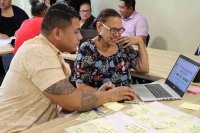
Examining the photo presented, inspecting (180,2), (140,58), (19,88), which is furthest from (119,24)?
(180,2)

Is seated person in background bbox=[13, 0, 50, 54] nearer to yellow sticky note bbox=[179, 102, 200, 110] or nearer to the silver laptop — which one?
the silver laptop

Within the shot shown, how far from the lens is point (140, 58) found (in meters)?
2.02

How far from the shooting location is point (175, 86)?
5.50 ft

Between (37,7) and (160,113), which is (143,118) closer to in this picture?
(160,113)

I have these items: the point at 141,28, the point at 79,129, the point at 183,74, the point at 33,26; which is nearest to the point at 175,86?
the point at 183,74

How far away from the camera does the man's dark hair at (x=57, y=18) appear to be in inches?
53.4

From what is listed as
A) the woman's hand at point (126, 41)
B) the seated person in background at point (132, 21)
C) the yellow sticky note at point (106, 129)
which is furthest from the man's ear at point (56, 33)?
the seated person in background at point (132, 21)

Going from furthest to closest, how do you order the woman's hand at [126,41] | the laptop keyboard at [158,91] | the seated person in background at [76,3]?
1. the seated person in background at [76,3]
2. the woman's hand at [126,41]
3. the laptop keyboard at [158,91]

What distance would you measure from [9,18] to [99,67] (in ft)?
7.73

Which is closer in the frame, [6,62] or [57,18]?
[57,18]

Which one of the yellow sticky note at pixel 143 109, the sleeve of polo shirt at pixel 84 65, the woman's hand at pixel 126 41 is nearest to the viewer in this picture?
the yellow sticky note at pixel 143 109

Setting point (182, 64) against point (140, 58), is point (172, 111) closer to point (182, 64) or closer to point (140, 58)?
point (182, 64)

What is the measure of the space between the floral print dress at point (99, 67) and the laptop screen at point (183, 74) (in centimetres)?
35

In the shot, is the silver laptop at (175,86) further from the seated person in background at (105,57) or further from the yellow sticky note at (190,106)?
the seated person in background at (105,57)
